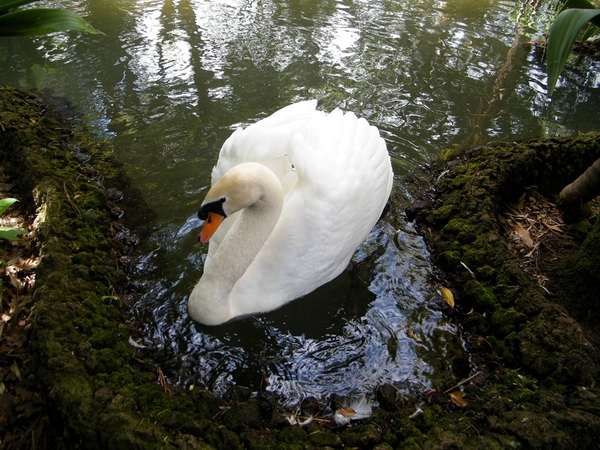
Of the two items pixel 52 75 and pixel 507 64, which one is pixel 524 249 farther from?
pixel 52 75

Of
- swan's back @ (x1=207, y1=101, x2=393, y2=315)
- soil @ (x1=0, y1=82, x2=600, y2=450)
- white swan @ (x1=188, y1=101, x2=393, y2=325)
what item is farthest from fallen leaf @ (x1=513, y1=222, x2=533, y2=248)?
white swan @ (x1=188, y1=101, x2=393, y2=325)

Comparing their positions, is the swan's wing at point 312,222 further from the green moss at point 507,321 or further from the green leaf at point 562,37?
the green leaf at point 562,37

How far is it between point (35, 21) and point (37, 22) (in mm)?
13

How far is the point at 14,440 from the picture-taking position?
7.59ft

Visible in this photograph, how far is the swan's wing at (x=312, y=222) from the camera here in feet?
9.94

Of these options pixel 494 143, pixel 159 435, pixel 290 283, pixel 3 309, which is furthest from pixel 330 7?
pixel 159 435

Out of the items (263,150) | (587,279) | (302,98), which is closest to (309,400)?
(263,150)

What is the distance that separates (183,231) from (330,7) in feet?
20.2

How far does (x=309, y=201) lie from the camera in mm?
3035

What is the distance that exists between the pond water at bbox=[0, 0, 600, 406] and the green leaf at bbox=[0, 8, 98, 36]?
1905mm

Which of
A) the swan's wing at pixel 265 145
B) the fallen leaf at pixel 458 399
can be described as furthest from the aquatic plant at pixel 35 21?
the fallen leaf at pixel 458 399

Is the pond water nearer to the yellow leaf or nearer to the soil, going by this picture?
the yellow leaf

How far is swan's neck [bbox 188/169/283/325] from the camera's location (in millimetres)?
2980

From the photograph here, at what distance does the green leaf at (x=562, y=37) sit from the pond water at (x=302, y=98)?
1.83 metres
